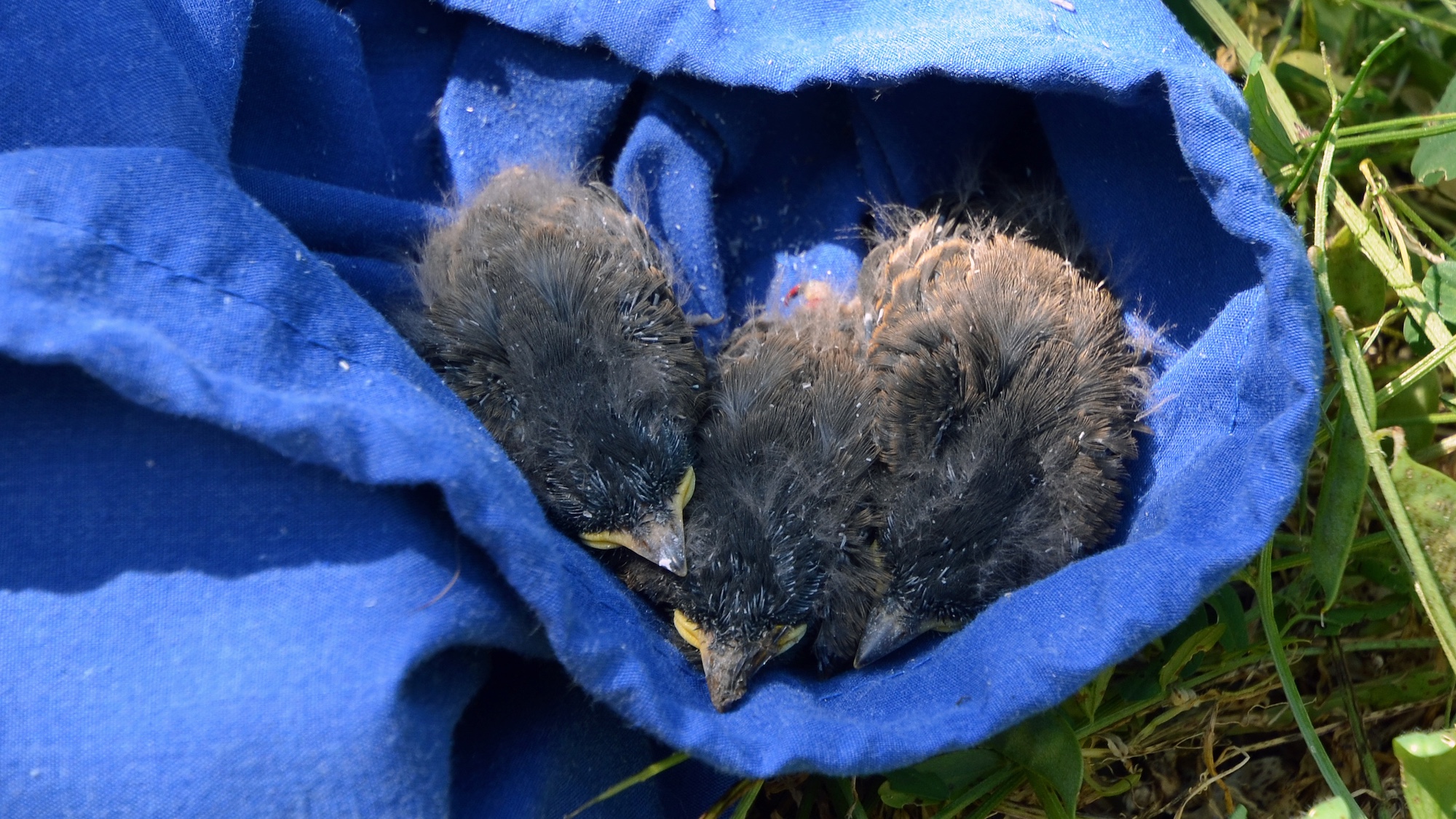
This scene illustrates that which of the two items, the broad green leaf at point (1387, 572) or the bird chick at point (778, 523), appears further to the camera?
the broad green leaf at point (1387, 572)

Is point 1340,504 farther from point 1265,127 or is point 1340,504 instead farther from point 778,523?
point 778,523

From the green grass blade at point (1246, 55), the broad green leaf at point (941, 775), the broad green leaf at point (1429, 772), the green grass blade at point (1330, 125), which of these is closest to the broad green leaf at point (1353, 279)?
the green grass blade at point (1330, 125)

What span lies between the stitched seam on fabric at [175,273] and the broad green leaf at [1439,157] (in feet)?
6.19

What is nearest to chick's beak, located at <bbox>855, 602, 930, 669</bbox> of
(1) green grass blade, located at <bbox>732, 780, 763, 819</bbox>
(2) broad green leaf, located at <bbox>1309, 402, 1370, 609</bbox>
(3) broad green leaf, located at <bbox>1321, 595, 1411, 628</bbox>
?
(1) green grass blade, located at <bbox>732, 780, 763, 819</bbox>

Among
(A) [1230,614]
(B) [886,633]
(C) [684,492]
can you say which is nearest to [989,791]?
(B) [886,633]

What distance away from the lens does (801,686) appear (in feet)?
5.49

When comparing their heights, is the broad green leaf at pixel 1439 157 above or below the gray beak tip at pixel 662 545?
above

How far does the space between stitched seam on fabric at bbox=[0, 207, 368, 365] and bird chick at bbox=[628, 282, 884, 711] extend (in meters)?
0.65

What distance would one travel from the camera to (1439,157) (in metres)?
1.92

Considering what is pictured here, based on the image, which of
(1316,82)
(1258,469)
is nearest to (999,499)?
(1258,469)

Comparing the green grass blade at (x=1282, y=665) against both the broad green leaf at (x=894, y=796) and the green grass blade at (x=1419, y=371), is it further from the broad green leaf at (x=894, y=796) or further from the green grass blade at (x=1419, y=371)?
the broad green leaf at (x=894, y=796)

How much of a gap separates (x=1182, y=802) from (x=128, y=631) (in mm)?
1730

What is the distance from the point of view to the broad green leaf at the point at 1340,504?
169 cm

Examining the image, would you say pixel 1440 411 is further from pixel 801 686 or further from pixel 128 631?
pixel 128 631
